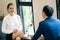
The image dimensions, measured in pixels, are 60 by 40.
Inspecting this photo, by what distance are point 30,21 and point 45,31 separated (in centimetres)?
259

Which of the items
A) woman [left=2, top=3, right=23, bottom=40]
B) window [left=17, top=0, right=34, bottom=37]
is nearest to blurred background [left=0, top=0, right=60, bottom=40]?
window [left=17, top=0, right=34, bottom=37]

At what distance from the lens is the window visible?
18.9ft

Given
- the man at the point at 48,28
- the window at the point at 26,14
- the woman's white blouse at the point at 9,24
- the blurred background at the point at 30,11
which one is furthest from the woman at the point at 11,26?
the man at the point at 48,28

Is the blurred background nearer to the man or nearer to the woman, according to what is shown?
the woman

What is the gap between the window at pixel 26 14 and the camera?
575cm

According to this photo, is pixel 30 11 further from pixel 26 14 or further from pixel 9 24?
pixel 9 24

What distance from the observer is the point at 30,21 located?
5844 millimetres

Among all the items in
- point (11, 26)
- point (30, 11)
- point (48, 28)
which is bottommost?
point (11, 26)

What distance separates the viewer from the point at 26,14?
19.7 ft

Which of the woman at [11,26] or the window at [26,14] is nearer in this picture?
the woman at [11,26]

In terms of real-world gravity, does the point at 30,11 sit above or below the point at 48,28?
above

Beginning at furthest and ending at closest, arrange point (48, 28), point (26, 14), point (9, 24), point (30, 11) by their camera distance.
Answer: point (26, 14)
point (30, 11)
point (9, 24)
point (48, 28)

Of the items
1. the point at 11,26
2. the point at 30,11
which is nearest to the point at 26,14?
the point at 30,11

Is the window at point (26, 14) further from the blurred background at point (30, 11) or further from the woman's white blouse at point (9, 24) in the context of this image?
the woman's white blouse at point (9, 24)
